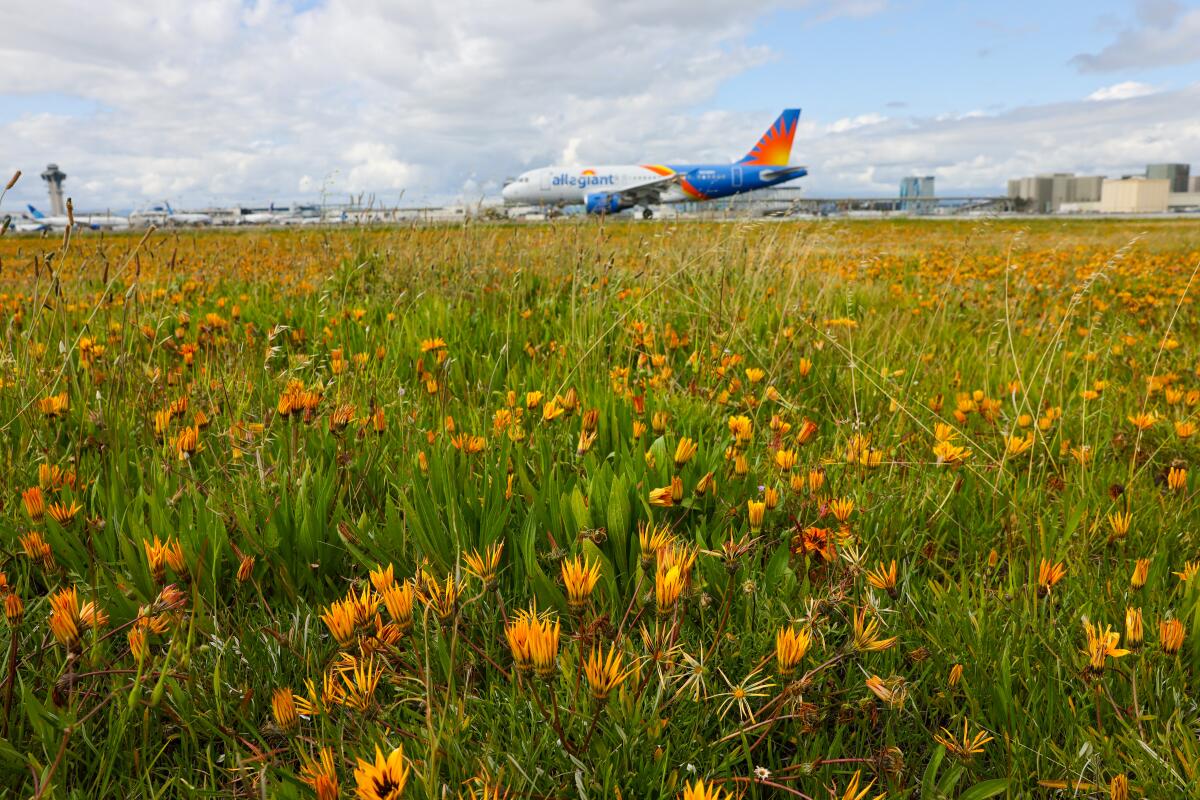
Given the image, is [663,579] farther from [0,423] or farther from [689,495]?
[0,423]

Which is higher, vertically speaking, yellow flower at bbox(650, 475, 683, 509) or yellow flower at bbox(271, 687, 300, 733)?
yellow flower at bbox(650, 475, 683, 509)

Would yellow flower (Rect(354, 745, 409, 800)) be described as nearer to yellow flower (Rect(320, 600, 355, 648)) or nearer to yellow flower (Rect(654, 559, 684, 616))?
yellow flower (Rect(320, 600, 355, 648))

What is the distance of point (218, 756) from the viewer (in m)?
1.09

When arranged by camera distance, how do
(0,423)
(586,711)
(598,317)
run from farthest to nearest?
(598,317)
(0,423)
(586,711)

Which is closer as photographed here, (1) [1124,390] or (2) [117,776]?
(2) [117,776]

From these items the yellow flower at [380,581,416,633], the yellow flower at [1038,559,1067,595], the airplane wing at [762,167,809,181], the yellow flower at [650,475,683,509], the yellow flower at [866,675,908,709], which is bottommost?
the yellow flower at [866,675,908,709]

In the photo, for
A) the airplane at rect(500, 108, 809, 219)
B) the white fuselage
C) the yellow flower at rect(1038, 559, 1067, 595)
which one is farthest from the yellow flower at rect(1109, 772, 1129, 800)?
the white fuselage

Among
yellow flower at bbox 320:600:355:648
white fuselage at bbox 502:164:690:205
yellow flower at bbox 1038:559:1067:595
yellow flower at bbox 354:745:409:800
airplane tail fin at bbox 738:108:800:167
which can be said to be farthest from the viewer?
airplane tail fin at bbox 738:108:800:167

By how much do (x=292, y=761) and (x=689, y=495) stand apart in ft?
3.01

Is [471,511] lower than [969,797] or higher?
higher

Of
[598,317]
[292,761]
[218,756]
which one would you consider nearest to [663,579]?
[292,761]

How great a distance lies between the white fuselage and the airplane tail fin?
373 inches

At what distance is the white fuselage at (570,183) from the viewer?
50906mm

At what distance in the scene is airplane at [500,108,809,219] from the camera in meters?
48.1
